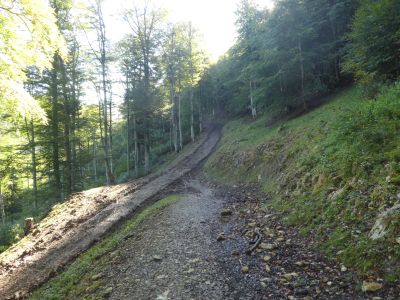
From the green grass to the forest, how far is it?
435 cm

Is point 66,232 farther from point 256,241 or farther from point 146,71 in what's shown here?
point 146,71

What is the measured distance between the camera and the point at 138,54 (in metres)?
28.2

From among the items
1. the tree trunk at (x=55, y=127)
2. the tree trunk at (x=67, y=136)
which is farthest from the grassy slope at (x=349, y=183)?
the tree trunk at (x=55, y=127)

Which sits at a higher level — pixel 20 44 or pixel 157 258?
pixel 20 44

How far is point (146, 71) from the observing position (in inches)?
1046

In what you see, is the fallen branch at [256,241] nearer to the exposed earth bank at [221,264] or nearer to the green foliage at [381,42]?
the exposed earth bank at [221,264]

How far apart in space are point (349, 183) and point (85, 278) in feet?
23.9

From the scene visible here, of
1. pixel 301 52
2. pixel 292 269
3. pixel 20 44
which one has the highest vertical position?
pixel 301 52

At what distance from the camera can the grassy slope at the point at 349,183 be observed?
17.1 feet

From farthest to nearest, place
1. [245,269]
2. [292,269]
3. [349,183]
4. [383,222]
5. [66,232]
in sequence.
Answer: [66,232] → [349,183] → [245,269] → [292,269] → [383,222]

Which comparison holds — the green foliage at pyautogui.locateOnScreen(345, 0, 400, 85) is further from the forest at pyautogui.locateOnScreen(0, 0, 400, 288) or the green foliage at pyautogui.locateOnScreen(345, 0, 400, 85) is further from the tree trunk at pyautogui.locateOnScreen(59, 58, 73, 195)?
the tree trunk at pyautogui.locateOnScreen(59, 58, 73, 195)

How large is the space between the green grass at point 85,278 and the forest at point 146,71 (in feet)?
14.3

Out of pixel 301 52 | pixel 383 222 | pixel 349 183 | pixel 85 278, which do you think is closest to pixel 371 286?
pixel 383 222

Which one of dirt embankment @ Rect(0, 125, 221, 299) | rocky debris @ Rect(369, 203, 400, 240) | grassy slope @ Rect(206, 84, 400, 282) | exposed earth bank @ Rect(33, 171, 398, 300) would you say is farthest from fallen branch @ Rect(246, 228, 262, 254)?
dirt embankment @ Rect(0, 125, 221, 299)
